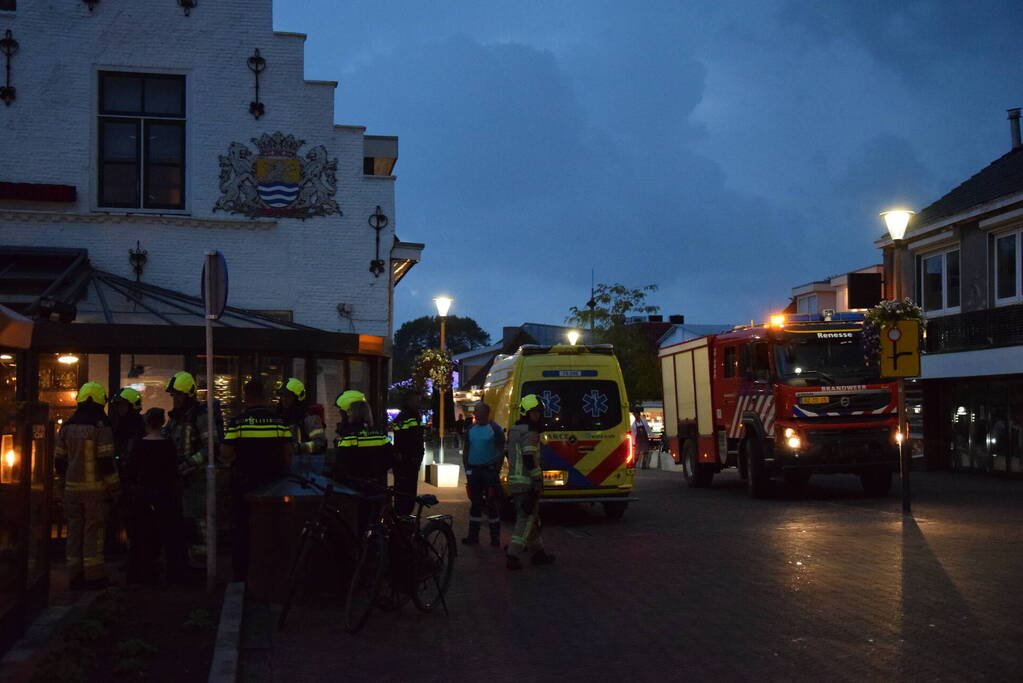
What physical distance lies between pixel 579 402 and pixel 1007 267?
43.7 ft

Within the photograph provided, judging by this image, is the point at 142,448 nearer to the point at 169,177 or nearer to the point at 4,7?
the point at 169,177

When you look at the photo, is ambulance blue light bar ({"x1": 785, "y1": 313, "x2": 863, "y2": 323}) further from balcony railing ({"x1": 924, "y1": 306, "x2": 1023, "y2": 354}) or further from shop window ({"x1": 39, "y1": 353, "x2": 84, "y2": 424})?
shop window ({"x1": 39, "y1": 353, "x2": 84, "y2": 424})

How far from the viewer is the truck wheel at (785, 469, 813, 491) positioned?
21.2 metres

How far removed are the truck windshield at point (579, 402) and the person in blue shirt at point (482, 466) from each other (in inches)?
103

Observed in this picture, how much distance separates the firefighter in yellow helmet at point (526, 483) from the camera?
12.4 m

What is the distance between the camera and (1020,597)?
1016 centimetres

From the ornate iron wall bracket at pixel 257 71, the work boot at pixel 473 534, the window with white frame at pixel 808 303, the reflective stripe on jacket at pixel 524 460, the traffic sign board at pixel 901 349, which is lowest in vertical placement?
the work boot at pixel 473 534

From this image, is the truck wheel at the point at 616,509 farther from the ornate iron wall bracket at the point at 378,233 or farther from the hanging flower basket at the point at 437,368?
the hanging flower basket at the point at 437,368

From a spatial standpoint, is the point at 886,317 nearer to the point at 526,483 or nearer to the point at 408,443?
the point at 408,443

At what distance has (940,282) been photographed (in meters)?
29.9

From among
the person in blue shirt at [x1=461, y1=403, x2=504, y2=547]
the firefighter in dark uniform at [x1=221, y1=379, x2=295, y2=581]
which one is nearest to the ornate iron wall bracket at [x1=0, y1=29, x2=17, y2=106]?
the person in blue shirt at [x1=461, y1=403, x2=504, y2=547]

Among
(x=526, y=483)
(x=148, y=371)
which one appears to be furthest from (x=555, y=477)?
(x=148, y=371)

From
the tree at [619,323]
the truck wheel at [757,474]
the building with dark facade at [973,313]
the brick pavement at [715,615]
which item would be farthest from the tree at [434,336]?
the brick pavement at [715,615]

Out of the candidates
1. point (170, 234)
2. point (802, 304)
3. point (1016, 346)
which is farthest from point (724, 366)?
point (802, 304)
